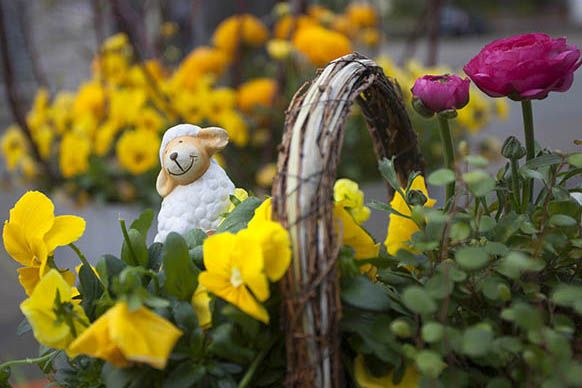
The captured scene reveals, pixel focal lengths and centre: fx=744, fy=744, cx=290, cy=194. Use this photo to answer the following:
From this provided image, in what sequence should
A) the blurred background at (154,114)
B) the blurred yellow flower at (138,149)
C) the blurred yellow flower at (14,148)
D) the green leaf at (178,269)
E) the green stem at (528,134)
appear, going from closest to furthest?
the green leaf at (178,269) < the green stem at (528,134) < the blurred yellow flower at (138,149) < the blurred background at (154,114) < the blurred yellow flower at (14,148)

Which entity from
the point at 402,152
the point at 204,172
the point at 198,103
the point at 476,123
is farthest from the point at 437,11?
the point at 204,172

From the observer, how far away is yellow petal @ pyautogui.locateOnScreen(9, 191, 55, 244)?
593mm

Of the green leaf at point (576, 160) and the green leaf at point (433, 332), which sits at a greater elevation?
the green leaf at point (576, 160)

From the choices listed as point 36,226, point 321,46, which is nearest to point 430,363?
point 36,226

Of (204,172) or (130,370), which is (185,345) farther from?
(204,172)

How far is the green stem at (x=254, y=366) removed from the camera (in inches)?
20.6

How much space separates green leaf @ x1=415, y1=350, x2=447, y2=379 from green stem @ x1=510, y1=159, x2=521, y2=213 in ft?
0.70

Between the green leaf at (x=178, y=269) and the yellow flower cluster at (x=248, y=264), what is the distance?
0.12 feet

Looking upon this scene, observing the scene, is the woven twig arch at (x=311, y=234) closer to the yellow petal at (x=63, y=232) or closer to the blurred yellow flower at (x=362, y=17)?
Result: the yellow petal at (x=63, y=232)

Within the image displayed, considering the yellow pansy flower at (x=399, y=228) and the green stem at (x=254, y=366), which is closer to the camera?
the green stem at (x=254, y=366)

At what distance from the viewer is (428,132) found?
219 centimetres

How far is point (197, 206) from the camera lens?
26.2 inches

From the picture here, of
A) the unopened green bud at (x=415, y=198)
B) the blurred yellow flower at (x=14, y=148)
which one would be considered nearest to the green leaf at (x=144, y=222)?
the unopened green bud at (x=415, y=198)

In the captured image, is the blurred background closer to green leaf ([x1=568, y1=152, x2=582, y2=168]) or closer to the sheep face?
the sheep face
